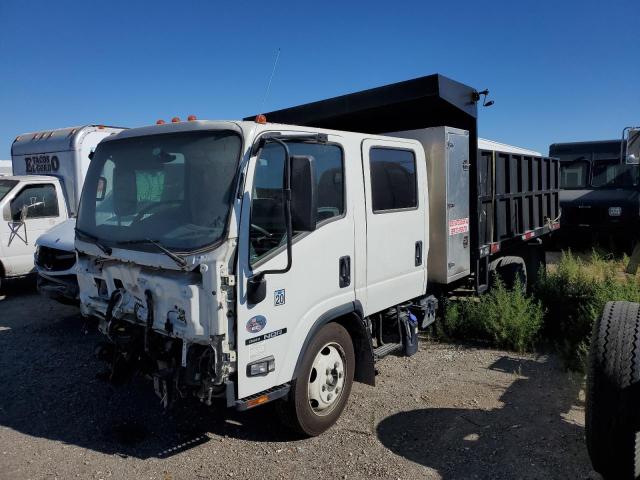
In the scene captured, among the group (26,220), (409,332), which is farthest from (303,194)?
(26,220)

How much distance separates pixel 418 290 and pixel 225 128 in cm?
268

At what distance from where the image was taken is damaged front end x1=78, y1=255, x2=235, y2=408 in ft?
10.4

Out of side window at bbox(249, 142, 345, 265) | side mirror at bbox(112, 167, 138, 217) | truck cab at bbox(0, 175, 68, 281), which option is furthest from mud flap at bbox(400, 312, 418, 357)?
truck cab at bbox(0, 175, 68, 281)

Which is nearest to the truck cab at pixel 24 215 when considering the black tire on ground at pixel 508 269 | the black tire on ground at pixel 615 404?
the black tire on ground at pixel 508 269

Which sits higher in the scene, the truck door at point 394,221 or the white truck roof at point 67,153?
the white truck roof at point 67,153

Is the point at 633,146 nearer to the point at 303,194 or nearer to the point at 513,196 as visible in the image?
the point at 513,196

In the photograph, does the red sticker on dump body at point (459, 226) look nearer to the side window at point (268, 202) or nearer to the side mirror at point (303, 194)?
the side window at point (268, 202)

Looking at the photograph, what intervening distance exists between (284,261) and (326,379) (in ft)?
3.61

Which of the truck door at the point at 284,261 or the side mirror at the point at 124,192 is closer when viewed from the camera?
the truck door at the point at 284,261

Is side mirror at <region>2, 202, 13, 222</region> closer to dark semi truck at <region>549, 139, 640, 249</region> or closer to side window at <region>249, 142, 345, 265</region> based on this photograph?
side window at <region>249, 142, 345, 265</region>

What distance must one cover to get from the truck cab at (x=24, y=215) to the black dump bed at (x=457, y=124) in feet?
14.8

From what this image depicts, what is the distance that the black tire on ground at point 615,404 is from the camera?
9.57ft

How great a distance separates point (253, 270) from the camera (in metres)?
3.29

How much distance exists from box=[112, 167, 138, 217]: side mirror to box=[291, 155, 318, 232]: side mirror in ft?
4.20
